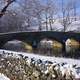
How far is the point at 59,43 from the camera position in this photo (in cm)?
3259

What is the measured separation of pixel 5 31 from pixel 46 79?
801 inches

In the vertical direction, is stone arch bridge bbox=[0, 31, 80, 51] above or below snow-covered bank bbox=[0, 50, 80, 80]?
below

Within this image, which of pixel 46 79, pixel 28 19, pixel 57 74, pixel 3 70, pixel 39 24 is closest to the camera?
pixel 57 74

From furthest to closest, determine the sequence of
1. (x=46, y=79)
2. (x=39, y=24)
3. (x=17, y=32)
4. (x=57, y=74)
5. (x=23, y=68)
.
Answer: (x=39, y=24) < (x=17, y=32) < (x=23, y=68) < (x=46, y=79) < (x=57, y=74)

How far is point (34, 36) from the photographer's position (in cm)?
3006

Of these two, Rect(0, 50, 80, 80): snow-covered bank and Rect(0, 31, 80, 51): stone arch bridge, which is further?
Rect(0, 31, 80, 51): stone arch bridge

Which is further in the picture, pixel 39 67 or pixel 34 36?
pixel 34 36

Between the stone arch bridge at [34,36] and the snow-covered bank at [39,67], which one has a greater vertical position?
the snow-covered bank at [39,67]

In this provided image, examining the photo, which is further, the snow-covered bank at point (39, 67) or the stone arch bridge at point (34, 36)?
the stone arch bridge at point (34, 36)

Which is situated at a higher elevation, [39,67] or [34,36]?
[39,67]

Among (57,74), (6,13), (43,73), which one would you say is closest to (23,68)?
(43,73)

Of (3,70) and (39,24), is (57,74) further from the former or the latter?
(39,24)

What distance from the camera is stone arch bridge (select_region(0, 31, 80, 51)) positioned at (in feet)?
87.5

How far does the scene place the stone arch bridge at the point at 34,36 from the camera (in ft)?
87.5
